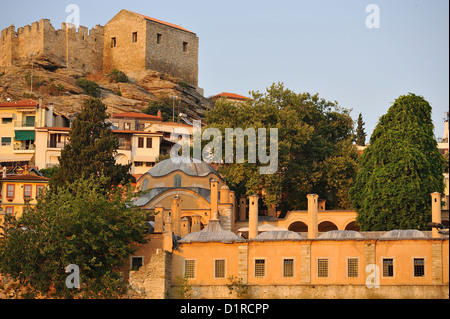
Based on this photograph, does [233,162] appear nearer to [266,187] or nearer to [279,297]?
[266,187]

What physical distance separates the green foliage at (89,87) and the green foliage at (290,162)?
113 ft

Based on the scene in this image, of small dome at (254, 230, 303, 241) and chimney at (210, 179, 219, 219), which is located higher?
chimney at (210, 179, 219, 219)

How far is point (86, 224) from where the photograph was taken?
149 ft

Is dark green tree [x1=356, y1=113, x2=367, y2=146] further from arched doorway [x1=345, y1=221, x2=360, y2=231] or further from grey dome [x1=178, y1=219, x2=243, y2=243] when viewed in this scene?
grey dome [x1=178, y1=219, x2=243, y2=243]

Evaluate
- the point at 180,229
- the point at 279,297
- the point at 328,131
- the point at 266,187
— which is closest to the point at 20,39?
the point at 328,131

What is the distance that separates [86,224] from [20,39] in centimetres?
6874

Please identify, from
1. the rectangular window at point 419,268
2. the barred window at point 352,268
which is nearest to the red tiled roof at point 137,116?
the barred window at point 352,268

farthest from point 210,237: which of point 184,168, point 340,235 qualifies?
point 184,168

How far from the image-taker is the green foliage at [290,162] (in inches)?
2399

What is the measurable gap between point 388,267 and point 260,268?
20.0ft

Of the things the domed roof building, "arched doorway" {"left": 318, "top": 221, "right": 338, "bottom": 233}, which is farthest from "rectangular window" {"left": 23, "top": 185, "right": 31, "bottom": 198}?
"arched doorway" {"left": 318, "top": 221, "right": 338, "bottom": 233}

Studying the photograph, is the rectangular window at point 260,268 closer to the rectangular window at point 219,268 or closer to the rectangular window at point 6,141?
the rectangular window at point 219,268

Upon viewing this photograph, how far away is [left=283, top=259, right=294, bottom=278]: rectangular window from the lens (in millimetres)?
44781

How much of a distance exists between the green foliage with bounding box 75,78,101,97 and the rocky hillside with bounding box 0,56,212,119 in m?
0.58
